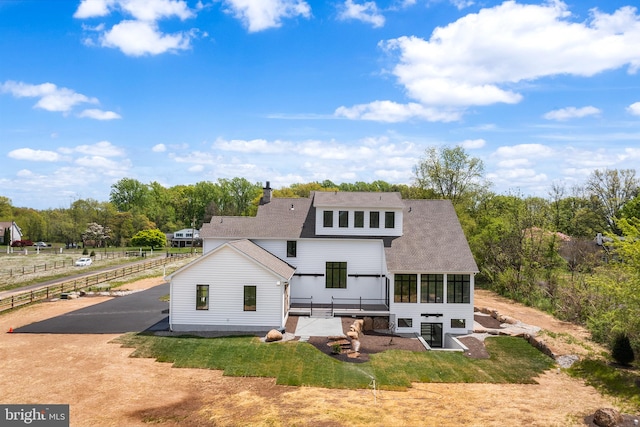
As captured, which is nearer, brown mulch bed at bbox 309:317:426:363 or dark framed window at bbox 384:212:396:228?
brown mulch bed at bbox 309:317:426:363

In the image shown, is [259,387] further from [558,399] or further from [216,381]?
[558,399]

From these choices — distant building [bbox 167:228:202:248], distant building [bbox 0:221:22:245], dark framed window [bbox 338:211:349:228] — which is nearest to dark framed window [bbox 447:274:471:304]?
dark framed window [bbox 338:211:349:228]

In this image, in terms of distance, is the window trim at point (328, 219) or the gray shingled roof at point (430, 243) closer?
the gray shingled roof at point (430, 243)

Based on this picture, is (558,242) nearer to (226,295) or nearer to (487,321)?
(487,321)

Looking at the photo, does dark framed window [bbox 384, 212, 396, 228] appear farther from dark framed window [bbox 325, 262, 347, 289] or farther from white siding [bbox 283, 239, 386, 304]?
dark framed window [bbox 325, 262, 347, 289]

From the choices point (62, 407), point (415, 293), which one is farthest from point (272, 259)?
point (62, 407)

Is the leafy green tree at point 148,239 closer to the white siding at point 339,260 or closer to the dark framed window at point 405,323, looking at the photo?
the white siding at point 339,260

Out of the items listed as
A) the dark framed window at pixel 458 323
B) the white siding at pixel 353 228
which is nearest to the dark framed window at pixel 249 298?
the white siding at pixel 353 228
